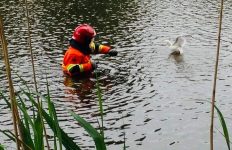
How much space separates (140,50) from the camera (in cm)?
1438

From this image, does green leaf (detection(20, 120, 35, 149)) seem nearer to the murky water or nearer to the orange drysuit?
the murky water

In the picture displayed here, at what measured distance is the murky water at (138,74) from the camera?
800 cm

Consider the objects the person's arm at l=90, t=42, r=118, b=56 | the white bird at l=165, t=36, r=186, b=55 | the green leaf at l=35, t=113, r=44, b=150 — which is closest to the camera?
the green leaf at l=35, t=113, r=44, b=150

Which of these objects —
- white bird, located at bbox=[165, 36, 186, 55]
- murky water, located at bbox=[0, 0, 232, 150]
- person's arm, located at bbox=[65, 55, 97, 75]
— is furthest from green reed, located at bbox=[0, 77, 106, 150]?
A: white bird, located at bbox=[165, 36, 186, 55]

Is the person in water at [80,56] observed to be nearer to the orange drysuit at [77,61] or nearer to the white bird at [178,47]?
the orange drysuit at [77,61]

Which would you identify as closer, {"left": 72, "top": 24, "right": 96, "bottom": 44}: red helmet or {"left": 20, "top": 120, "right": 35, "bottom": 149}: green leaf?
{"left": 20, "top": 120, "right": 35, "bottom": 149}: green leaf

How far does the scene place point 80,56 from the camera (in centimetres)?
1177

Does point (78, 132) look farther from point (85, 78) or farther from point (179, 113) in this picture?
point (85, 78)

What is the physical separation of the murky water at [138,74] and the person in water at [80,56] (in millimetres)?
305

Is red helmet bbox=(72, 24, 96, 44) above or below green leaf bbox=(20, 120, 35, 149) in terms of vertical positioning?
below

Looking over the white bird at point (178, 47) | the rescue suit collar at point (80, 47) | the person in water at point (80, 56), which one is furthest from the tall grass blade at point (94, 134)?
the white bird at point (178, 47)

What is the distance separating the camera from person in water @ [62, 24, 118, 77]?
455 inches

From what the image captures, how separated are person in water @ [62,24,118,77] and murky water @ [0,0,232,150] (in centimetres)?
31

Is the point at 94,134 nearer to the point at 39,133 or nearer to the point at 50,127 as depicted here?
the point at 50,127
